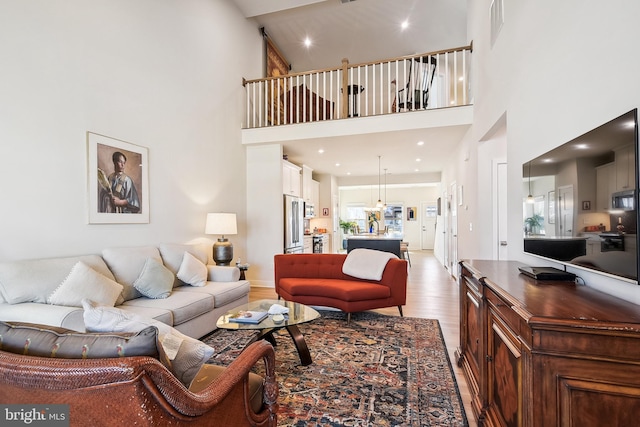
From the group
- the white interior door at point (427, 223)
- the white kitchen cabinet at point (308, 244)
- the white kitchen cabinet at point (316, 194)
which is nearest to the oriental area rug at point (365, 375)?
the white kitchen cabinet at point (308, 244)

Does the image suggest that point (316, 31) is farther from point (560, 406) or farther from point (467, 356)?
point (560, 406)

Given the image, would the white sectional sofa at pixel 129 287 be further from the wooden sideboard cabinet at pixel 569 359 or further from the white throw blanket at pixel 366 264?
the wooden sideboard cabinet at pixel 569 359

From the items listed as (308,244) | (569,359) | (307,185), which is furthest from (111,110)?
(307,185)

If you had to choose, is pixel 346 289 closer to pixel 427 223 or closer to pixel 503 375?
pixel 503 375

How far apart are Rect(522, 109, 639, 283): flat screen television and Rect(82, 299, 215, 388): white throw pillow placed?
1.74m

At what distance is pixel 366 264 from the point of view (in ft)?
12.9

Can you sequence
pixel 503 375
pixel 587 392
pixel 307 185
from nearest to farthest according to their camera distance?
pixel 587 392 → pixel 503 375 → pixel 307 185

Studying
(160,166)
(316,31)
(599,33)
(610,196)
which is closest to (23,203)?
(160,166)

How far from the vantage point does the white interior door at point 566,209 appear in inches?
66.3

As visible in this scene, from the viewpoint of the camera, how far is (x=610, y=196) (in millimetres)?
1356

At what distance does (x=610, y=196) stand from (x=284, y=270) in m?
3.56

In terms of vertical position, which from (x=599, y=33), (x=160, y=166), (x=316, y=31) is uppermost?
(x=316, y=31)

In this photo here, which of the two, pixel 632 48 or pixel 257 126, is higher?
pixel 257 126

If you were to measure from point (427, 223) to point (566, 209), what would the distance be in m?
10.7
